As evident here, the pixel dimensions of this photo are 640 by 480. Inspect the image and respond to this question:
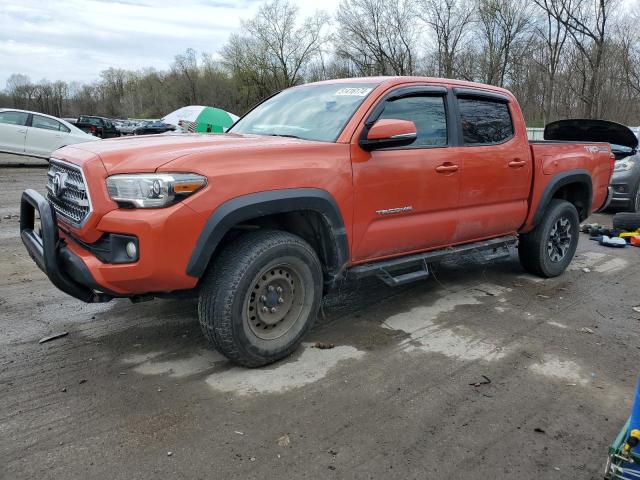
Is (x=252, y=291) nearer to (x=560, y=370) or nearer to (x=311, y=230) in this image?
(x=311, y=230)

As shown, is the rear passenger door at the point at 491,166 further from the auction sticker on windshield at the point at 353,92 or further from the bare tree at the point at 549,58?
the bare tree at the point at 549,58

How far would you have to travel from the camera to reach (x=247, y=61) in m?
57.2

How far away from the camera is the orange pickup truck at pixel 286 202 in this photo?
2.97 m

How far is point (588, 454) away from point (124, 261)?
8.73ft

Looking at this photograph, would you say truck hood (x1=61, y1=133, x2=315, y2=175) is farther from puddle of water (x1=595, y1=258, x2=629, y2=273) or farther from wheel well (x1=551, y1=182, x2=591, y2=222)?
puddle of water (x1=595, y1=258, x2=629, y2=273)

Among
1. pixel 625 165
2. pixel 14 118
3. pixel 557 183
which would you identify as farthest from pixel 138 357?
pixel 14 118

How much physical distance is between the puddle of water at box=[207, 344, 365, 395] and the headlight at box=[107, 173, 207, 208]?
3.90ft

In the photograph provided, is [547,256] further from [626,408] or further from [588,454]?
[588,454]

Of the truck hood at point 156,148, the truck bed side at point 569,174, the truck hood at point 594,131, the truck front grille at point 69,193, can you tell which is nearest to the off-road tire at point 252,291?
the truck hood at point 156,148

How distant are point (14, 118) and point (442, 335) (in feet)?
49.7

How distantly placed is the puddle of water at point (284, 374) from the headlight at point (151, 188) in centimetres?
119

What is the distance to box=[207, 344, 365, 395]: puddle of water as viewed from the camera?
324cm

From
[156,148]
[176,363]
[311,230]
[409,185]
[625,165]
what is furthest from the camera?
[625,165]

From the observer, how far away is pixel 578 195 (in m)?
6.10
